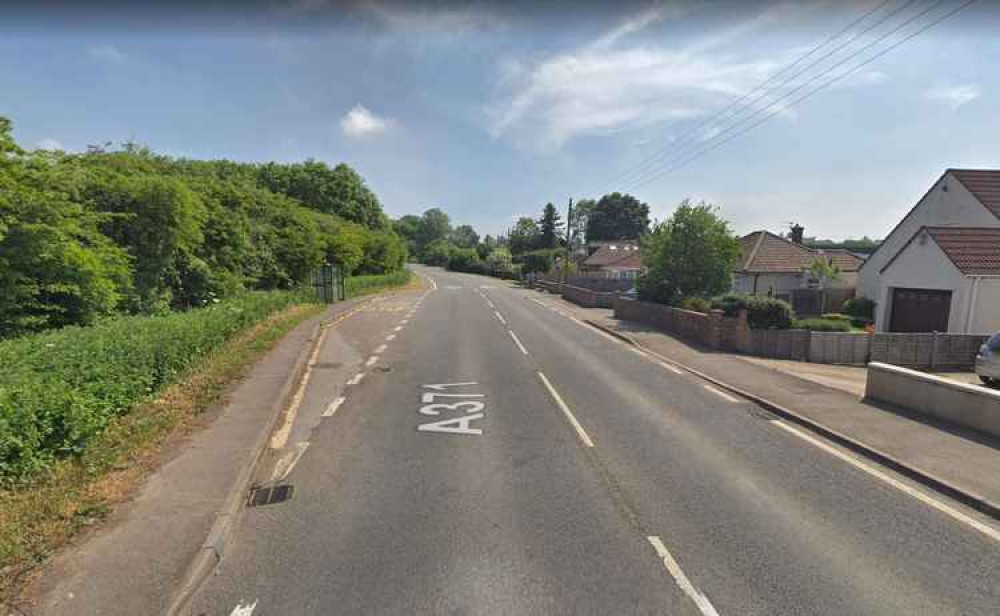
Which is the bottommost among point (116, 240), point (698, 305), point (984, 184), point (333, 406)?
point (333, 406)

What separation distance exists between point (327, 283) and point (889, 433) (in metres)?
23.4

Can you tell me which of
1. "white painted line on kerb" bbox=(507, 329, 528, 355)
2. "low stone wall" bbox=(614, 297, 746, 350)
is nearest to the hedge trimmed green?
"white painted line on kerb" bbox=(507, 329, 528, 355)

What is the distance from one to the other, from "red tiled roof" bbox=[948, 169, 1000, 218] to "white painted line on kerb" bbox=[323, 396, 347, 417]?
2963 cm

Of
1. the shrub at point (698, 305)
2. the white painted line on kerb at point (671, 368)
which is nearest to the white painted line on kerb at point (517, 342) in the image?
the white painted line on kerb at point (671, 368)

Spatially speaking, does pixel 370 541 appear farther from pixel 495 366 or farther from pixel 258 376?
pixel 495 366

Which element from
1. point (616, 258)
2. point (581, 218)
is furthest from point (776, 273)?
point (581, 218)

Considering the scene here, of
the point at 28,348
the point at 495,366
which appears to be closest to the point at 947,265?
the point at 495,366

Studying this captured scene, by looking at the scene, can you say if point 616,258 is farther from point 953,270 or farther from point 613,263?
point 953,270

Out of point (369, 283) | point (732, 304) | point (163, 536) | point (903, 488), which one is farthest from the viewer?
point (369, 283)

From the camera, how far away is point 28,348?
5.23 meters

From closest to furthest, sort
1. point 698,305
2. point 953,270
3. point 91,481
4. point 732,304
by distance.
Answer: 1. point 91,481
2. point 732,304
3. point 953,270
4. point 698,305

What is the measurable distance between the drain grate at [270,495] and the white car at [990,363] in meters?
14.9

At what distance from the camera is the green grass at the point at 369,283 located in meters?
29.6

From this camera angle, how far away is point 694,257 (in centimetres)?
2028
